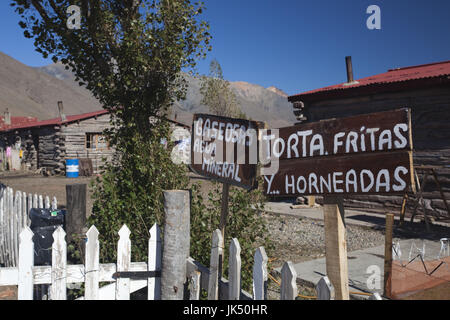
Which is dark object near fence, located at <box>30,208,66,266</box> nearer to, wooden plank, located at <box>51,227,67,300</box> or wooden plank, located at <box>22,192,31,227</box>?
wooden plank, located at <box>22,192,31,227</box>

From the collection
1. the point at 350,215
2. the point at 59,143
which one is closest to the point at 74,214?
the point at 350,215

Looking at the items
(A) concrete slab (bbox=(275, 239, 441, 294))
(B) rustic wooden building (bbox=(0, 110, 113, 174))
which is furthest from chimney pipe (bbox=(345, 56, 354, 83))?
(B) rustic wooden building (bbox=(0, 110, 113, 174))

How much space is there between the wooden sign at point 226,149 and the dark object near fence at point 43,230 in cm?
206

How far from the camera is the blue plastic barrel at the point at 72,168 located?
22.4m

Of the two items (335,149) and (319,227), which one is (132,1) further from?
(319,227)

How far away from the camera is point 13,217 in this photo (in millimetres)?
5328

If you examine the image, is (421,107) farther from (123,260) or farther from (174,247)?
(123,260)

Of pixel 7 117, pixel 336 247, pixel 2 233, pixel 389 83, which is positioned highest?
pixel 7 117

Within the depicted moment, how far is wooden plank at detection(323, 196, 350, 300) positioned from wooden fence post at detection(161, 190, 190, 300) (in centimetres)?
110

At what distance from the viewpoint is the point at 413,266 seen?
5.20 metres

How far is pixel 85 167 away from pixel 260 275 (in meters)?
22.9

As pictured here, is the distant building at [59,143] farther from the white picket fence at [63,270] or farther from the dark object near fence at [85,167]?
the white picket fence at [63,270]

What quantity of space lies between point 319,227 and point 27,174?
71.8 ft
